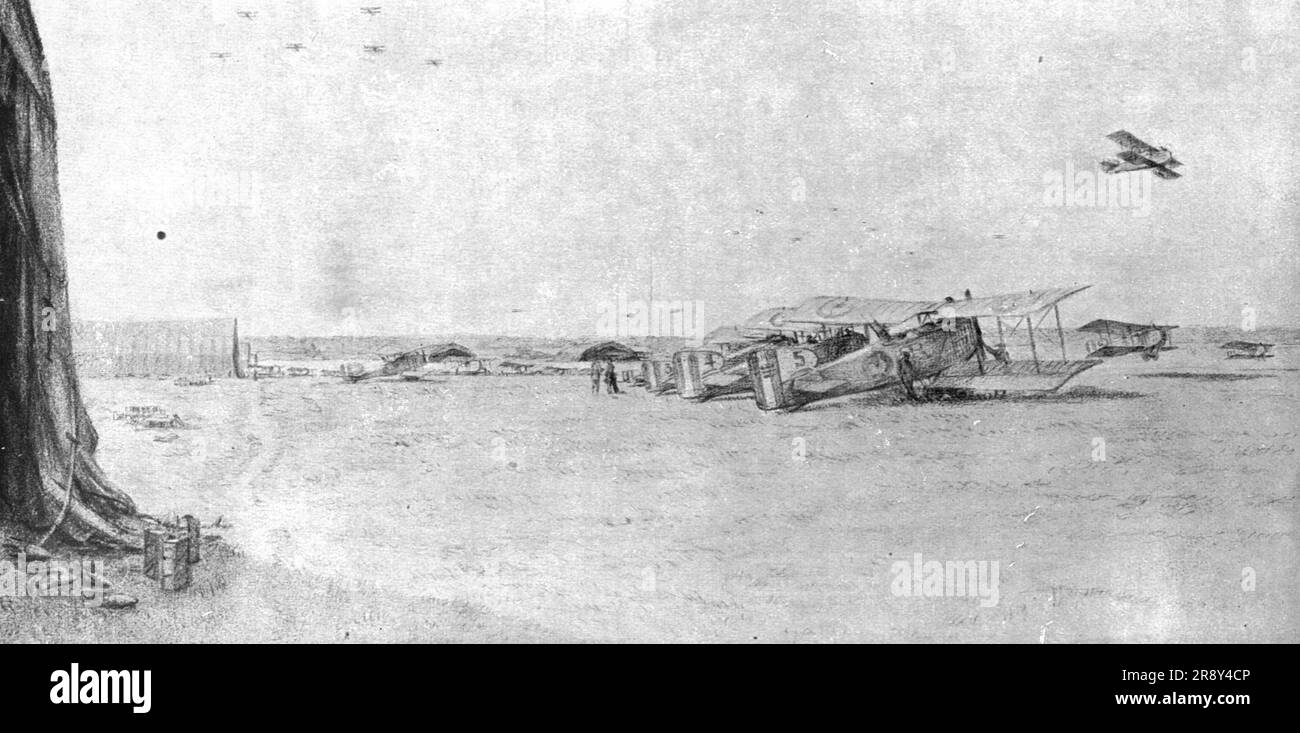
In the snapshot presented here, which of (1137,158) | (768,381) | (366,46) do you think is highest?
(366,46)

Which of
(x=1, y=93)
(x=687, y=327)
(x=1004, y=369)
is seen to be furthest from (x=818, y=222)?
(x=1, y=93)

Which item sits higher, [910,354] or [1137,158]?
[1137,158]

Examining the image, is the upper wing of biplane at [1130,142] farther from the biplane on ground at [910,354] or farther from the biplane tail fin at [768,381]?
the biplane tail fin at [768,381]

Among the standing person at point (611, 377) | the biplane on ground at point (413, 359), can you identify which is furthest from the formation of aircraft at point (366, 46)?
the standing person at point (611, 377)

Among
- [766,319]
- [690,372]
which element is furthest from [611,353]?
[766,319]

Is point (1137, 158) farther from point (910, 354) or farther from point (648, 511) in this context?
point (648, 511)

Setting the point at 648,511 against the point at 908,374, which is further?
the point at 908,374

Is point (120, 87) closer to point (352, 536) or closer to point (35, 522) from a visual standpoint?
point (35, 522)
